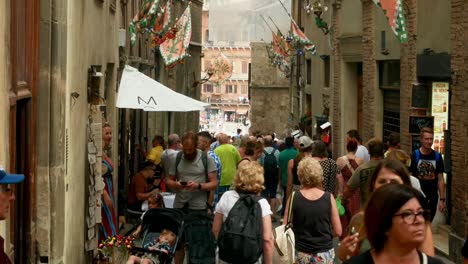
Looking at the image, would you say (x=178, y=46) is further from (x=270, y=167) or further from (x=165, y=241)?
(x=165, y=241)

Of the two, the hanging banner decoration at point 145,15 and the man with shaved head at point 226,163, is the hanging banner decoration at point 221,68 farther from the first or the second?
the man with shaved head at point 226,163

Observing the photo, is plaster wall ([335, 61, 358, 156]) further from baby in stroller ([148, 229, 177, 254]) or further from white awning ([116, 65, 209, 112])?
baby in stroller ([148, 229, 177, 254])

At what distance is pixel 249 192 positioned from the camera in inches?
370

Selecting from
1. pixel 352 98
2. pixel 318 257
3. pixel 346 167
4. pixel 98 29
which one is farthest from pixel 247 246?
pixel 352 98

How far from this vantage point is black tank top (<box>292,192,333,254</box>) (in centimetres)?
945

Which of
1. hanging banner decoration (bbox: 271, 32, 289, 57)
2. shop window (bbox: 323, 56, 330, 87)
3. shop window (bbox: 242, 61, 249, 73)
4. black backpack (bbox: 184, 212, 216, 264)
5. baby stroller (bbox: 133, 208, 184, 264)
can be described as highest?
shop window (bbox: 242, 61, 249, 73)

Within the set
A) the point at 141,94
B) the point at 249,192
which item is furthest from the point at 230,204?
the point at 141,94

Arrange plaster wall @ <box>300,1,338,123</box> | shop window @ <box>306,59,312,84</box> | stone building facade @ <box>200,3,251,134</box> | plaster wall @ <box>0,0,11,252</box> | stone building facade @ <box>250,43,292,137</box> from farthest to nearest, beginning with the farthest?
1. stone building facade @ <box>200,3,251,134</box>
2. stone building facade @ <box>250,43,292,137</box>
3. shop window @ <box>306,59,312,84</box>
4. plaster wall @ <box>300,1,338,123</box>
5. plaster wall @ <box>0,0,11,252</box>

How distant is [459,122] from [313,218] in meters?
6.45

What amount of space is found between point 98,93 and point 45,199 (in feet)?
10.9

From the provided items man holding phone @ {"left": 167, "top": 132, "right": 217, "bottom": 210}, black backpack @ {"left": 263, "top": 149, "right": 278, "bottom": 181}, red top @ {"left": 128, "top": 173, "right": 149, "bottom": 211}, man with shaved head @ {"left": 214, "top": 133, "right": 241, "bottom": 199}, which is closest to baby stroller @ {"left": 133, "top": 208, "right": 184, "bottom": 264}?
man holding phone @ {"left": 167, "top": 132, "right": 217, "bottom": 210}

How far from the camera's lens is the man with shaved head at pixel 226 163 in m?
17.2

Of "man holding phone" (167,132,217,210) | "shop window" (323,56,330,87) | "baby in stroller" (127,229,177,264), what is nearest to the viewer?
"baby in stroller" (127,229,177,264)

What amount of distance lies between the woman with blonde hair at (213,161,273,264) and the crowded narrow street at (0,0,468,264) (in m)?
0.01
